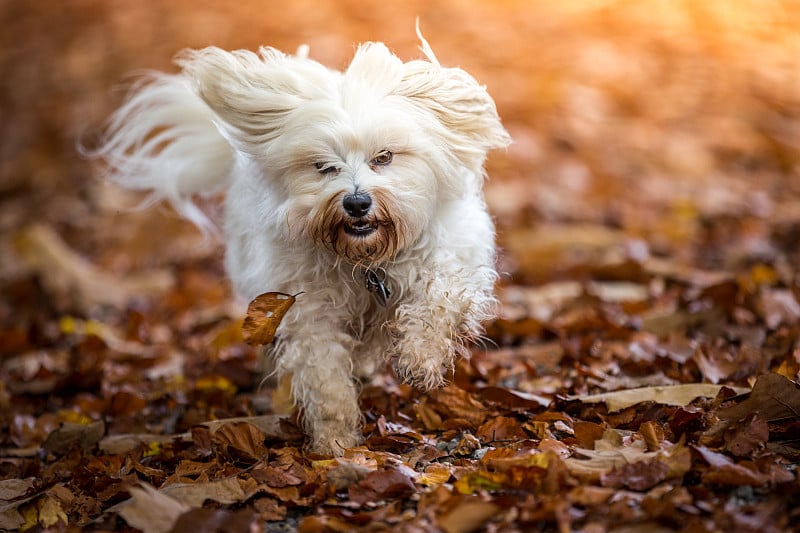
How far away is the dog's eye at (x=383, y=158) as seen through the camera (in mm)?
3875

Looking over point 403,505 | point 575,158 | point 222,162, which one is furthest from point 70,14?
point 403,505

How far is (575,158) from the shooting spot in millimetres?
10812

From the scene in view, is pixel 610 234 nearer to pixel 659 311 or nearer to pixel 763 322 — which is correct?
pixel 659 311

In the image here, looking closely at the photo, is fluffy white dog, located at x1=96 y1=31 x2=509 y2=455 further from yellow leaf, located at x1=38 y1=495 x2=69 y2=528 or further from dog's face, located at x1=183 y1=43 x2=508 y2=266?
yellow leaf, located at x1=38 y1=495 x2=69 y2=528

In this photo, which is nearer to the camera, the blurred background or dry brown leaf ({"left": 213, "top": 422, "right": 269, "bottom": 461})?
dry brown leaf ({"left": 213, "top": 422, "right": 269, "bottom": 461})

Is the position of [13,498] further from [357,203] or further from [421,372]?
[357,203]

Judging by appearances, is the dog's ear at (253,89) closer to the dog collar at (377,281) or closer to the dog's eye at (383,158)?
the dog's eye at (383,158)

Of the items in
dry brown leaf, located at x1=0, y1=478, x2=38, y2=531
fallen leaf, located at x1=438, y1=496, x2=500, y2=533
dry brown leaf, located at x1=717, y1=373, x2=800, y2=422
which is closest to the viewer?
fallen leaf, located at x1=438, y1=496, x2=500, y2=533

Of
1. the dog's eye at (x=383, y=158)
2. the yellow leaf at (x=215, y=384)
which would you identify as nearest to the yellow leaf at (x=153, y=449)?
the yellow leaf at (x=215, y=384)

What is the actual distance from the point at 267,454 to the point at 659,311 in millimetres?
3019

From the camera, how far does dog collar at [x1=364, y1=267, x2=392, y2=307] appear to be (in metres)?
4.14

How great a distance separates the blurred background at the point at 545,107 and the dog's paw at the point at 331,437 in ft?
12.0

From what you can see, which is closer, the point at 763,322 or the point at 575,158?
the point at 763,322

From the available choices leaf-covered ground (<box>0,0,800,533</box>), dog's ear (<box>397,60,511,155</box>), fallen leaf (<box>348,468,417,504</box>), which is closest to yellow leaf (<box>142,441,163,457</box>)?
leaf-covered ground (<box>0,0,800,533</box>)
